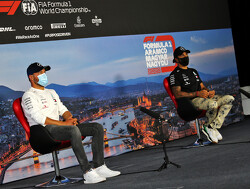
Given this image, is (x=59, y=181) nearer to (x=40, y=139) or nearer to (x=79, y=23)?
(x=40, y=139)

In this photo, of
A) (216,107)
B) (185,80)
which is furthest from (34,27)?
(216,107)

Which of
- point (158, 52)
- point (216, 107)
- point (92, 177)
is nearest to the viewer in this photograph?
point (92, 177)

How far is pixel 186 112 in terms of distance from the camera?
4.50 metres

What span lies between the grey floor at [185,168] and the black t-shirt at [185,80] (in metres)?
0.77

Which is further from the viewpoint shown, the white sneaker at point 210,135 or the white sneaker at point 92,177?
the white sneaker at point 210,135

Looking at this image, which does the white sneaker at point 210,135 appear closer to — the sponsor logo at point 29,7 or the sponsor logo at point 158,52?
the sponsor logo at point 158,52

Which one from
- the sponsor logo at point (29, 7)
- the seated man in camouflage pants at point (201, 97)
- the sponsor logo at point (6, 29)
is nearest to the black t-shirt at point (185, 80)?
the seated man in camouflage pants at point (201, 97)

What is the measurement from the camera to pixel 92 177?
335 cm

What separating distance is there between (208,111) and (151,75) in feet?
4.56

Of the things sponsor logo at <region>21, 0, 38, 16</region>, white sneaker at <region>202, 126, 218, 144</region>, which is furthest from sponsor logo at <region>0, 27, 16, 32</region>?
white sneaker at <region>202, 126, 218, 144</region>

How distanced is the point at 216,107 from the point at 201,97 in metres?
0.23

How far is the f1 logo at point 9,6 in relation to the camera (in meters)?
4.61

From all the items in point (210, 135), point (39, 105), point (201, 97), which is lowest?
point (210, 135)

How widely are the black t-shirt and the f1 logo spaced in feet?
7.04
